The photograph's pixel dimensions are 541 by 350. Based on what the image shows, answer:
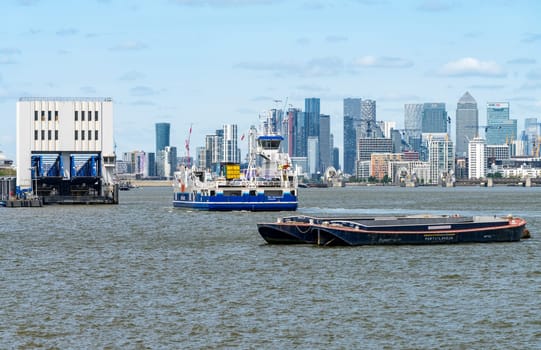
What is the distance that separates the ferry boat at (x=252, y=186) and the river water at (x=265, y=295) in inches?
1869

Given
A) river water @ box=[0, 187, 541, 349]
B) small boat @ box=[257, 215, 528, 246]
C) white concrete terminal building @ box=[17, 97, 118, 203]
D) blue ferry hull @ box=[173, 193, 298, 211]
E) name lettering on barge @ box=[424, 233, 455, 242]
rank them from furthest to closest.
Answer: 1. white concrete terminal building @ box=[17, 97, 118, 203]
2. blue ferry hull @ box=[173, 193, 298, 211]
3. name lettering on barge @ box=[424, 233, 455, 242]
4. small boat @ box=[257, 215, 528, 246]
5. river water @ box=[0, 187, 541, 349]

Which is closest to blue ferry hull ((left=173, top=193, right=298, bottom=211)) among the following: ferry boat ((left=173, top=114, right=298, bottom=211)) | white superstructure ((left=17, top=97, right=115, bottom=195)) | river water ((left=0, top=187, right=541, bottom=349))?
ferry boat ((left=173, top=114, right=298, bottom=211))

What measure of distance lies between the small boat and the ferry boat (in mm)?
50732

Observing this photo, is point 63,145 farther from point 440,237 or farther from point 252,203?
point 440,237

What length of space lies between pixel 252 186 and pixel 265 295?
269 feet

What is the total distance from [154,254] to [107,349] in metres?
34.8

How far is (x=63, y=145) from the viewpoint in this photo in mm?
150375

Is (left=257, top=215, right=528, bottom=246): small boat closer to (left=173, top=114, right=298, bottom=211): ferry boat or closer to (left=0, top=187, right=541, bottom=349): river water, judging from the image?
(left=0, top=187, right=541, bottom=349): river water

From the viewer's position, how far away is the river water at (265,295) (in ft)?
128

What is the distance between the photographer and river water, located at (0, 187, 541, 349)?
128ft

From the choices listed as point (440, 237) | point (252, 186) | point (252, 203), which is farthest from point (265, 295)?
point (252, 186)

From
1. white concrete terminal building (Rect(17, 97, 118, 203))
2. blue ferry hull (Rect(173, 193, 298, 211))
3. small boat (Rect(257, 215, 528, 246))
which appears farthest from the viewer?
white concrete terminal building (Rect(17, 97, 118, 203))

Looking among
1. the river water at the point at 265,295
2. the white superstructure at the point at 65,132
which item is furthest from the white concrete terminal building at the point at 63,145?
the river water at the point at 265,295

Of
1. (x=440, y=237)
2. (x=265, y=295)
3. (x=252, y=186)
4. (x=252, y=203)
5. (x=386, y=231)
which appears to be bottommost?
(x=265, y=295)
